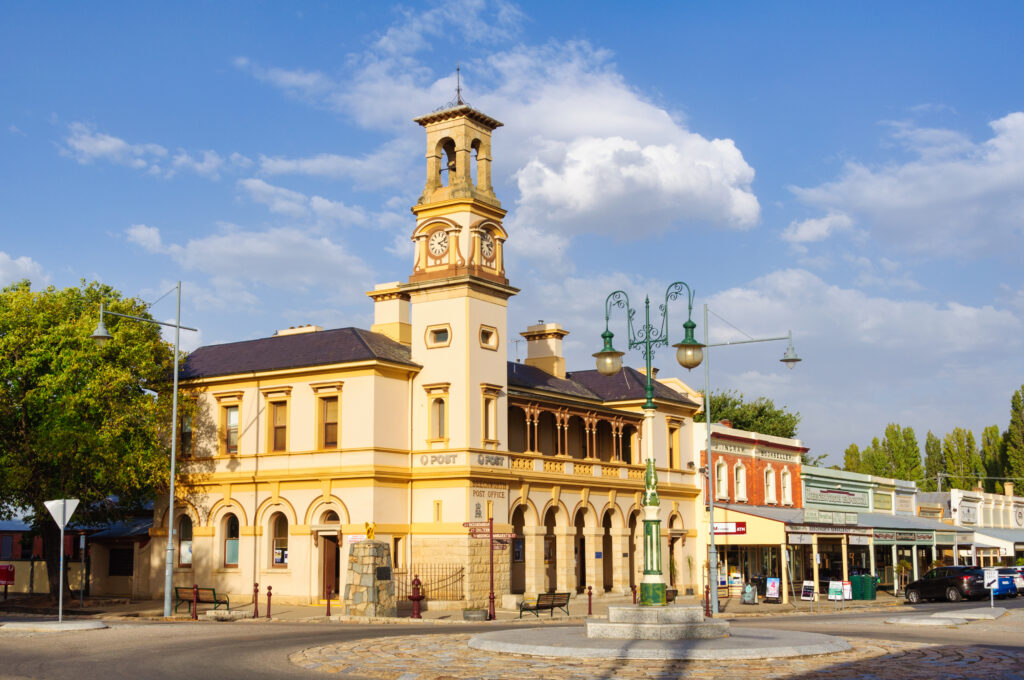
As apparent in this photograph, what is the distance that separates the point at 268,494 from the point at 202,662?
21.9 metres

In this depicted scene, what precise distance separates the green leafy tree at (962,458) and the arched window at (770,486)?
4689 cm

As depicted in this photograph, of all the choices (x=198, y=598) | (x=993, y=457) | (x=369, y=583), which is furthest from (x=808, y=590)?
(x=993, y=457)

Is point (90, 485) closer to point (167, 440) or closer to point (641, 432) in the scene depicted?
point (167, 440)

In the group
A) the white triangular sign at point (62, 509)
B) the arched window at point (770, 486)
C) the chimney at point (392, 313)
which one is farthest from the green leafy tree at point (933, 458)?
the white triangular sign at point (62, 509)

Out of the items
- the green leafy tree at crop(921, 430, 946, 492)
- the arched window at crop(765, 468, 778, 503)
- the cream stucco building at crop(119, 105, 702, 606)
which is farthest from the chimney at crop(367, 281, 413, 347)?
the green leafy tree at crop(921, 430, 946, 492)

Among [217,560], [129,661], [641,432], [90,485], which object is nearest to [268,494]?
[217,560]

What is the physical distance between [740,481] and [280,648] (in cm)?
3538

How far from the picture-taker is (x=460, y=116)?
41812 millimetres

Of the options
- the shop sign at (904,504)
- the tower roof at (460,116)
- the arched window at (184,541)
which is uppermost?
→ the tower roof at (460,116)

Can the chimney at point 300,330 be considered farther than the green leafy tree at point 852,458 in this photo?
No

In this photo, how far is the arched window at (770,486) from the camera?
180ft

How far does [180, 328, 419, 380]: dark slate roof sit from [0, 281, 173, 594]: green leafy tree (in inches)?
163

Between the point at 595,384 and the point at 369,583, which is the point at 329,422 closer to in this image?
the point at 369,583

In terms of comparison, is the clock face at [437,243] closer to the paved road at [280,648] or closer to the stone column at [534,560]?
the stone column at [534,560]
